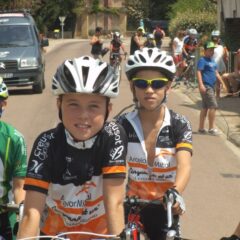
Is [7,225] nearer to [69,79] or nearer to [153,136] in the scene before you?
[153,136]

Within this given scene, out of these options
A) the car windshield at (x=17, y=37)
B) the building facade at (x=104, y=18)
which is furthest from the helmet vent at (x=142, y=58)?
the building facade at (x=104, y=18)

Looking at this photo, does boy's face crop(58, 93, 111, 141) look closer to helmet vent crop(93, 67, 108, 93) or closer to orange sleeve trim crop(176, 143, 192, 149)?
helmet vent crop(93, 67, 108, 93)

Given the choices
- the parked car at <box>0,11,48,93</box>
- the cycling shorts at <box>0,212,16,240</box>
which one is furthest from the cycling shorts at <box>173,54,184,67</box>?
the cycling shorts at <box>0,212,16,240</box>

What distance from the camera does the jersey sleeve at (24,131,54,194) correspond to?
3072 mm

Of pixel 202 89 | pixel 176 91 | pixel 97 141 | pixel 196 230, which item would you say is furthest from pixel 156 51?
pixel 176 91

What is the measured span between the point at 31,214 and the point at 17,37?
17267 mm

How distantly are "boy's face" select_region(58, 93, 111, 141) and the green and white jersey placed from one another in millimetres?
1039

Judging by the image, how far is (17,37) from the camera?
19781mm

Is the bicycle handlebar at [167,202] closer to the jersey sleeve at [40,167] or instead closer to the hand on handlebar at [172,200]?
the hand on handlebar at [172,200]

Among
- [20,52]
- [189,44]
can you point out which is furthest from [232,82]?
[20,52]

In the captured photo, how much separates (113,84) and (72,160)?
426 millimetres

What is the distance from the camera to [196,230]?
22.5 ft

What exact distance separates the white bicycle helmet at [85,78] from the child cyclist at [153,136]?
45.4 inches

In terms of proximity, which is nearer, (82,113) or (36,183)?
(82,113)
